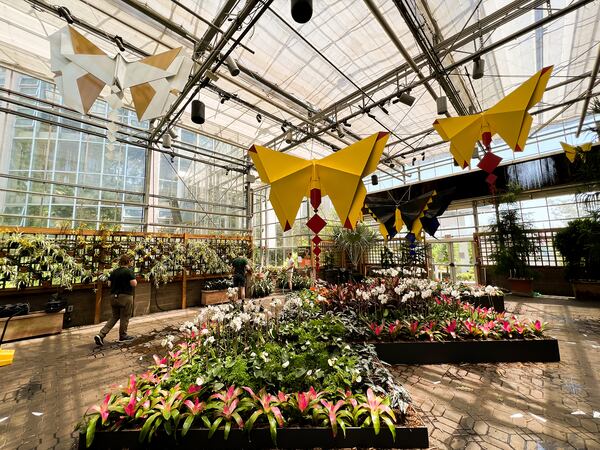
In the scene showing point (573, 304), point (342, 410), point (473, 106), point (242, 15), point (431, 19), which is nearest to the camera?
Result: point (342, 410)

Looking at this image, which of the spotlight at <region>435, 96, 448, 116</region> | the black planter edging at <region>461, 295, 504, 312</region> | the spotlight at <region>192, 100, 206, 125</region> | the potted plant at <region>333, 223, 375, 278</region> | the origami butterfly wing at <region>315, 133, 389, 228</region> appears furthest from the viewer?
the potted plant at <region>333, 223, 375, 278</region>

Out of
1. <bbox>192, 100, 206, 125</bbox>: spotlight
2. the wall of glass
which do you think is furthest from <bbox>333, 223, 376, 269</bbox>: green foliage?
<bbox>192, 100, 206, 125</bbox>: spotlight

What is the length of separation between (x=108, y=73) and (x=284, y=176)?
1.60 m

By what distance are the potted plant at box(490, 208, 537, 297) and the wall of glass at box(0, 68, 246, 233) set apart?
8.76 meters

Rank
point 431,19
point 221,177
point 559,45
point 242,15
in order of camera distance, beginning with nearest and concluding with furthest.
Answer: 1. point 242,15
2. point 431,19
3. point 559,45
4. point 221,177

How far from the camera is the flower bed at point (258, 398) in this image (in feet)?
5.35

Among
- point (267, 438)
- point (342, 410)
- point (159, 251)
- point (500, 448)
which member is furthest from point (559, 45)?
point (159, 251)

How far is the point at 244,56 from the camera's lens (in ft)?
14.9

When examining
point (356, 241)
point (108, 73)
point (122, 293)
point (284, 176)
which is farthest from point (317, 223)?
point (356, 241)

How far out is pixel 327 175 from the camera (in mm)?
2434

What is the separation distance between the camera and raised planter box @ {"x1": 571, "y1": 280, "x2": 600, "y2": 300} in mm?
6094

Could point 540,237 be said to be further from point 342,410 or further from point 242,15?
point 242,15

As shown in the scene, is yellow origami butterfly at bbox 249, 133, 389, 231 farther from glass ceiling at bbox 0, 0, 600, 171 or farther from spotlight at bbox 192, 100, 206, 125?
glass ceiling at bbox 0, 0, 600, 171

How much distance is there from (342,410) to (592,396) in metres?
2.43
